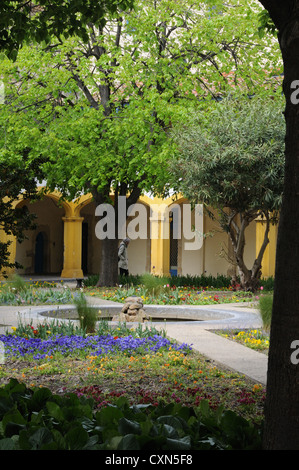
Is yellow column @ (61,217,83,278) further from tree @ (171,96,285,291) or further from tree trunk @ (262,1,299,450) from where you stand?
tree trunk @ (262,1,299,450)

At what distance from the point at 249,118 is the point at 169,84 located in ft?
7.60

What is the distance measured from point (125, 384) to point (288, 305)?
10.5ft

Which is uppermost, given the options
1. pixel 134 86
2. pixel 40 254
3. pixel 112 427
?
pixel 134 86

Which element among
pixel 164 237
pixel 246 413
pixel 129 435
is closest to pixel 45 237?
pixel 164 237

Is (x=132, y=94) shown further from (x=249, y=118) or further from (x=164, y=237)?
(x=164, y=237)

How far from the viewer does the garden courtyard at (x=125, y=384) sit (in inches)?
121

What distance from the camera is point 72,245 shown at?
26.5 meters

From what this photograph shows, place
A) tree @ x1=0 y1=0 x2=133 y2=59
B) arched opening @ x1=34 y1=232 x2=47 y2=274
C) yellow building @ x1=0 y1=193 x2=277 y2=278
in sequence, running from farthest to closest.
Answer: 1. arched opening @ x1=34 y1=232 x2=47 y2=274
2. yellow building @ x1=0 y1=193 x2=277 y2=278
3. tree @ x1=0 y1=0 x2=133 y2=59

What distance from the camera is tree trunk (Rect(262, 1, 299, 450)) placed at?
10.0 ft

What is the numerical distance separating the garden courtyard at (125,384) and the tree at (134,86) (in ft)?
14.6

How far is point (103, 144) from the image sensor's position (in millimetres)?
16734

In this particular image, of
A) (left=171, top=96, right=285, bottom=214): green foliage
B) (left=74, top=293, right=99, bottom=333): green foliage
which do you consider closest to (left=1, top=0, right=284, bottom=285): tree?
(left=171, top=96, right=285, bottom=214): green foliage

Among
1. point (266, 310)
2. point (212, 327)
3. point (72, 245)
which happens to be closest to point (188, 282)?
point (72, 245)

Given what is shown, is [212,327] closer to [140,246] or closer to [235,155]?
[235,155]
